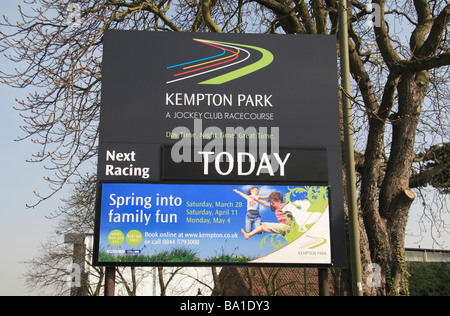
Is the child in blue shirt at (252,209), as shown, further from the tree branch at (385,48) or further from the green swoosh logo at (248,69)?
the tree branch at (385,48)

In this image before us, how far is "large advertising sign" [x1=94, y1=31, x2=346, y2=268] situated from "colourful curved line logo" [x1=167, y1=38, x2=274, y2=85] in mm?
19

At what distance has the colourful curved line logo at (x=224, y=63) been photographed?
31.6ft

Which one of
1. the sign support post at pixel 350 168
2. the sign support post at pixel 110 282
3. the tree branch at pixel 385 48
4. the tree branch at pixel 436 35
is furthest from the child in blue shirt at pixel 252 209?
the tree branch at pixel 436 35

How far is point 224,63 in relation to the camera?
31.9ft

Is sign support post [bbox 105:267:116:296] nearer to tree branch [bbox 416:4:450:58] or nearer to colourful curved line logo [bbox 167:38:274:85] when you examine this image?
colourful curved line logo [bbox 167:38:274:85]

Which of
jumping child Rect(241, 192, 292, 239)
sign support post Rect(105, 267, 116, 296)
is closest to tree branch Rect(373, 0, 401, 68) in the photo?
Result: jumping child Rect(241, 192, 292, 239)

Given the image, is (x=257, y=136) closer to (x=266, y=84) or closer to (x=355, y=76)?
(x=266, y=84)

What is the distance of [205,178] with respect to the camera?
9062 mm

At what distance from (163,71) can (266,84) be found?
1.83 m

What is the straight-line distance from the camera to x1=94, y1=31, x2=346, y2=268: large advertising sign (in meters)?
8.83

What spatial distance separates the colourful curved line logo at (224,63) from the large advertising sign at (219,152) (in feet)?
0.06

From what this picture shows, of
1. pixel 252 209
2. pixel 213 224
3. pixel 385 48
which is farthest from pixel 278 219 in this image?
pixel 385 48
